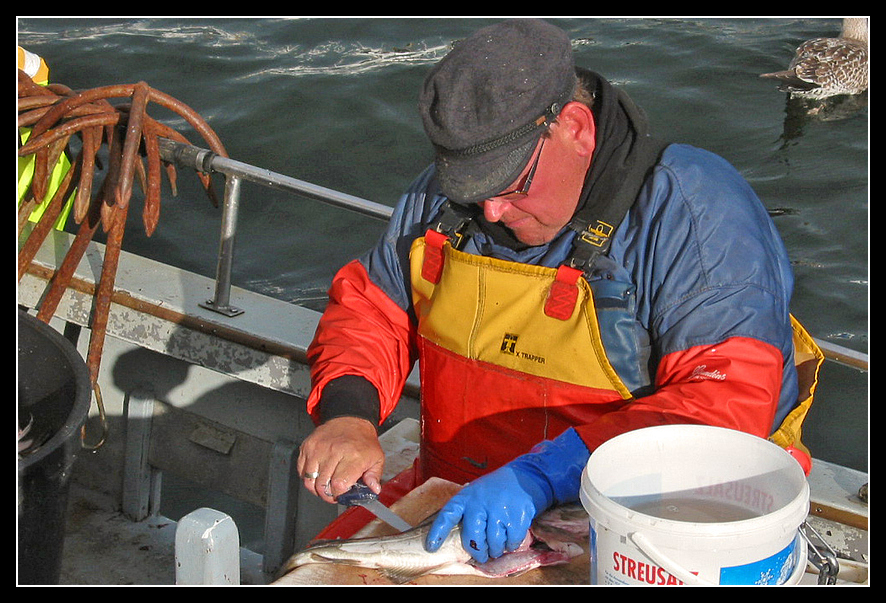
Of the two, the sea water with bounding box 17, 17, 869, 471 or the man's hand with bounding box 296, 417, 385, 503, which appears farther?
the sea water with bounding box 17, 17, 869, 471

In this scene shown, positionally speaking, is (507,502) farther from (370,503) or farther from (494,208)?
(494,208)

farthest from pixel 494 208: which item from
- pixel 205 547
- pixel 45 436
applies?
pixel 45 436

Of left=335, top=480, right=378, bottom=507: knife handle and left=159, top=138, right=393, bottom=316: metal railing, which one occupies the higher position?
left=159, top=138, right=393, bottom=316: metal railing

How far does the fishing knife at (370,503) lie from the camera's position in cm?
235

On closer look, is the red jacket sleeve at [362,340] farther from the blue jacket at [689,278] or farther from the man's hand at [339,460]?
the blue jacket at [689,278]

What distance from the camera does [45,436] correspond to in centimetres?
272

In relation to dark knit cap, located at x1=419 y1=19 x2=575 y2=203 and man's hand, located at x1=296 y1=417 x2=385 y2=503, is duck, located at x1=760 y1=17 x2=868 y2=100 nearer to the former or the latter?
dark knit cap, located at x1=419 y1=19 x2=575 y2=203

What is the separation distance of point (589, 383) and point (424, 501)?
479 mm

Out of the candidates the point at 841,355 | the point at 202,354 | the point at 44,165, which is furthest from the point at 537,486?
the point at 44,165

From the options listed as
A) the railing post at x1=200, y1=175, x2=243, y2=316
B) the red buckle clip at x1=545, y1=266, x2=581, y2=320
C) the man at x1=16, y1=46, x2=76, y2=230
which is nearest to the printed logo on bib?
the red buckle clip at x1=545, y1=266, x2=581, y2=320

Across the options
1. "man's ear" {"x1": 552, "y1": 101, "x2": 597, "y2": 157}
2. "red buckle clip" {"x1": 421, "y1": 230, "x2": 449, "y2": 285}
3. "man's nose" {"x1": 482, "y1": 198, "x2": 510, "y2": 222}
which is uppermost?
"man's ear" {"x1": 552, "y1": 101, "x2": 597, "y2": 157}

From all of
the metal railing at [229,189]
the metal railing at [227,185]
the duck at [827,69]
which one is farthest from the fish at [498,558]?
the duck at [827,69]

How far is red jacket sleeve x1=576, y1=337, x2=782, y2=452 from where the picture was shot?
7.18 feet

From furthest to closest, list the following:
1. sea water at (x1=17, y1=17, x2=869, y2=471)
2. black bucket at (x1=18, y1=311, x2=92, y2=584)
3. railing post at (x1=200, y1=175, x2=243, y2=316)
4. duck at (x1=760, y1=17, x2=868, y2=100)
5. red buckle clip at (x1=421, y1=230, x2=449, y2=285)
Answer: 1. duck at (x1=760, y1=17, x2=868, y2=100)
2. sea water at (x1=17, y1=17, x2=869, y2=471)
3. railing post at (x1=200, y1=175, x2=243, y2=316)
4. red buckle clip at (x1=421, y1=230, x2=449, y2=285)
5. black bucket at (x1=18, y1=311, x2=92, y2=584)
